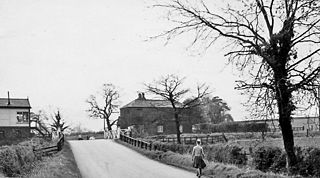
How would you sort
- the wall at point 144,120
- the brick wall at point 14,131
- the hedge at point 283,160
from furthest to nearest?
the wall at point 144,120
the brick wall at point 14,131
the hedge at point 283,160

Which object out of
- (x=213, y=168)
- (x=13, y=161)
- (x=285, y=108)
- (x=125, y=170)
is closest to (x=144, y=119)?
(x=125, y=170)

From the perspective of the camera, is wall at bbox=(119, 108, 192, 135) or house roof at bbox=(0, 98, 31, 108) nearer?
house roof at bbox=(0, 98, 31, 108)

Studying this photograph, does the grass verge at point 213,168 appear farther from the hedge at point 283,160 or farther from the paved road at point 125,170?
the hedge at point 283,160

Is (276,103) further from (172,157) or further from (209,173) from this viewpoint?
(172,157)

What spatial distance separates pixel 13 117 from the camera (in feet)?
227

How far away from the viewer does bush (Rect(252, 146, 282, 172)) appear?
2119 cm

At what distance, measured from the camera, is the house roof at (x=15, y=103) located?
227 ft

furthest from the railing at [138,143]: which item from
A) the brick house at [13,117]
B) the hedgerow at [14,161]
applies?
the brick house at [13,117]

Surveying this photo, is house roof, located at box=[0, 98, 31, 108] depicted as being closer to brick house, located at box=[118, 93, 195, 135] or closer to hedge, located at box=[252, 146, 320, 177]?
brick house, located at box=[118, 93, 195, 135]

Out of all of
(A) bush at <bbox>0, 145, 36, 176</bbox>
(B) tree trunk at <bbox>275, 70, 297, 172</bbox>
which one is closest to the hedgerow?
(A) bush at <bbox>0, 145, 36, 176</bbox>

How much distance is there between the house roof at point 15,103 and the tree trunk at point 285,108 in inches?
2247

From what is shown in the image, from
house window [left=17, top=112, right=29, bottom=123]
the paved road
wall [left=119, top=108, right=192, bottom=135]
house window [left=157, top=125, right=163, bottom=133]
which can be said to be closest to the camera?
the paved road

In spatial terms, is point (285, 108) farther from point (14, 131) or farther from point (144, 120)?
point (144, 120)

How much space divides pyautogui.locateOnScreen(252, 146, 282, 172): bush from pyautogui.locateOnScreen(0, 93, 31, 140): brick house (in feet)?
166
